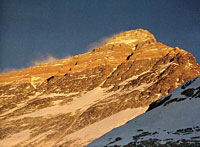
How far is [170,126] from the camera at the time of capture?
36.2 meters

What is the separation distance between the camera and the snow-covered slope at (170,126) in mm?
31016

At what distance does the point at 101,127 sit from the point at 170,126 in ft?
277

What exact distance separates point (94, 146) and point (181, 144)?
1231 cm

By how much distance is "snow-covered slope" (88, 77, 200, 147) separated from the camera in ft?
102

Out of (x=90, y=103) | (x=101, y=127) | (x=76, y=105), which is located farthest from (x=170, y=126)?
(x=76, y=105)

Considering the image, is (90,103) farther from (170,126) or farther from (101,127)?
(170,126)

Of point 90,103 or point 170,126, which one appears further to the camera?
point 90,103

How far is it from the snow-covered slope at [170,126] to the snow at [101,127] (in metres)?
65.0

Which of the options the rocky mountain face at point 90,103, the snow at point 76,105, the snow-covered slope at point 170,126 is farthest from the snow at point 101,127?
the snow-covered slope at point 170,126

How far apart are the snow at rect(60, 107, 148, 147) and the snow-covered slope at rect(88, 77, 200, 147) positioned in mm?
65002

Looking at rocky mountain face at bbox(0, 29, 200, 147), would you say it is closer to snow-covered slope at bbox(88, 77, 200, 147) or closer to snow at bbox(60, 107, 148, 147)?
snow at bbox(60, 107, 148, 147)

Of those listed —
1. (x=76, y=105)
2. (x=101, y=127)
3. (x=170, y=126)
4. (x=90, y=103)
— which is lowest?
(x=170, y=126)

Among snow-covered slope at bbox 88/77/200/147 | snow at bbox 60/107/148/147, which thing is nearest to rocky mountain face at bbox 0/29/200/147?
snow at bbox 60/107/148/147

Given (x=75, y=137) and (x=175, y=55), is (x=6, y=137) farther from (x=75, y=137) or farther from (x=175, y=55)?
(x=175, y=55)
